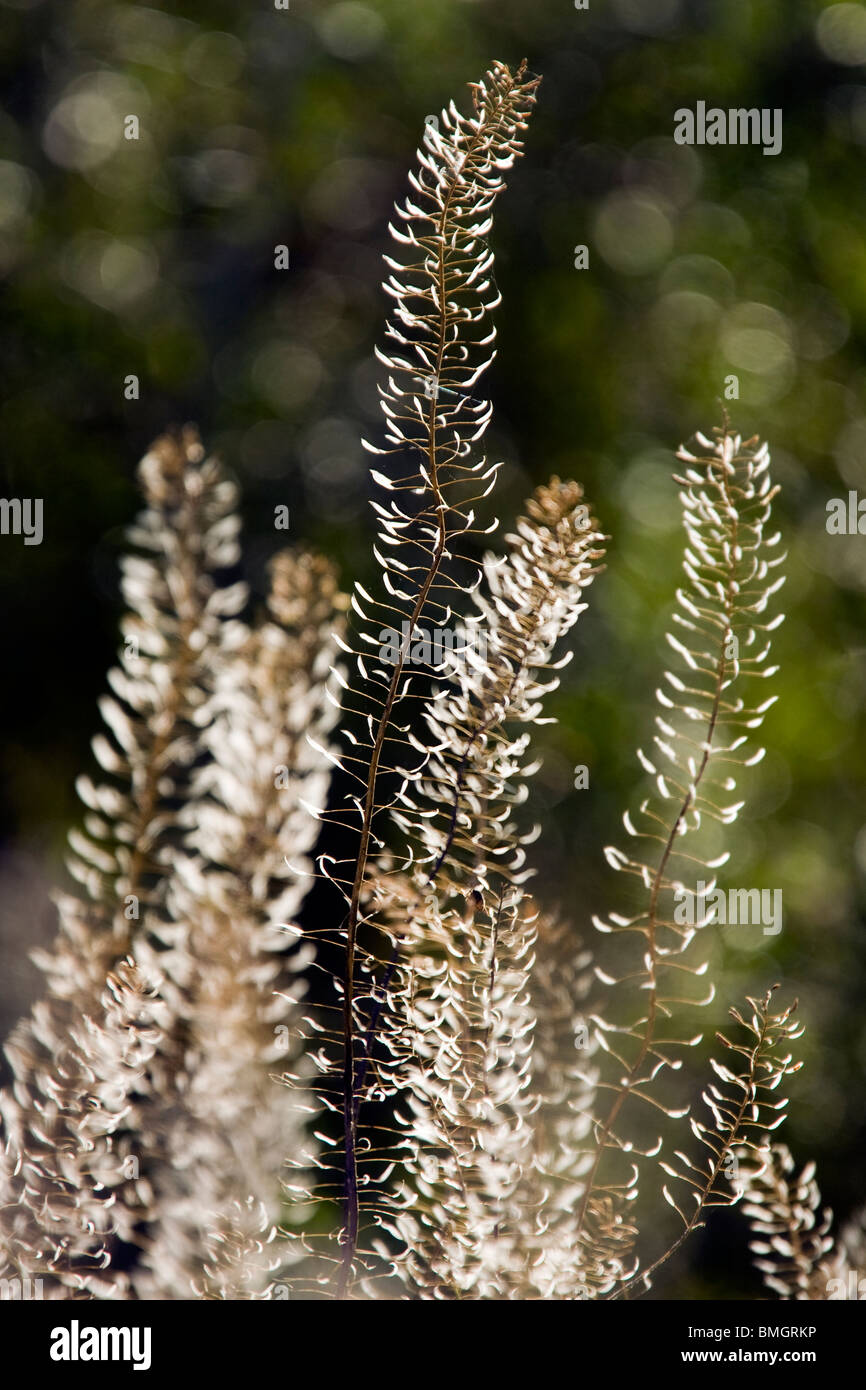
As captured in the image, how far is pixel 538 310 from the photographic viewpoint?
99 centimetres

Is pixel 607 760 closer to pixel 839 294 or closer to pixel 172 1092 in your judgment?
pixel 839 294

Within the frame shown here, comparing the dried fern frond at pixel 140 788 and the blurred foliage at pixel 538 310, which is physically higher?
the blurred foliage at pixel 538 310

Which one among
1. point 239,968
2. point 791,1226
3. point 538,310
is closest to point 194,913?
point 239,968

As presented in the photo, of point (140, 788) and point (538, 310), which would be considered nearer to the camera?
point (140, 788)

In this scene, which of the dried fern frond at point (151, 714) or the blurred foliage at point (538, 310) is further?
the blurred foliage at point (538, 310)

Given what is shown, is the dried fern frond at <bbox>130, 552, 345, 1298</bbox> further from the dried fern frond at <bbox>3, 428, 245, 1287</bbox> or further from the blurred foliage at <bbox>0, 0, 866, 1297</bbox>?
the blurred foliage at <bbox>0, 0, 866, 1297</bbox>

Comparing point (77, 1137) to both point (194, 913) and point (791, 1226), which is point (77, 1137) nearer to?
point (194, 913)

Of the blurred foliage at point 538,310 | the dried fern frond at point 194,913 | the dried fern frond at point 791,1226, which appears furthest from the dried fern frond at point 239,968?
the blurred foliage at point 538,310

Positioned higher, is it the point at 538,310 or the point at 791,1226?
the point at 538,310

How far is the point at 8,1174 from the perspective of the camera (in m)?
0.27

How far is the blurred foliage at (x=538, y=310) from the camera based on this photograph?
0.92 metres

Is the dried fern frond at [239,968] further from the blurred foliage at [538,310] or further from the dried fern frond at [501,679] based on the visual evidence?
the blurred foliage at [538,310]

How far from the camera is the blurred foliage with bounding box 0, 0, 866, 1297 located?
3.02 ft

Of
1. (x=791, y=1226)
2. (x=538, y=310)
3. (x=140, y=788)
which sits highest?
(x=538, y=310)
